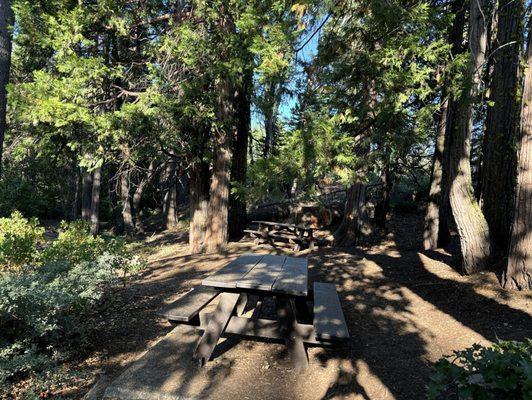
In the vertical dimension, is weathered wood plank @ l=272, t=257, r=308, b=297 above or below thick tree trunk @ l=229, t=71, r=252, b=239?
below

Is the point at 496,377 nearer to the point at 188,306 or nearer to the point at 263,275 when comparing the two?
the point at 263,275

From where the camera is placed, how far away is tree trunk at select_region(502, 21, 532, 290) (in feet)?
16.6

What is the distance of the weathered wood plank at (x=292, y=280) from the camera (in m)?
3.51

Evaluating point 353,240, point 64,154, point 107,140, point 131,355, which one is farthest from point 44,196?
point 131,355

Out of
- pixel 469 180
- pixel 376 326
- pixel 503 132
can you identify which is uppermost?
pixel 503 132

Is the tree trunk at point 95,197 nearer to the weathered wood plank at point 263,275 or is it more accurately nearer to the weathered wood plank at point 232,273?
the weathered wood plank at point 232,273

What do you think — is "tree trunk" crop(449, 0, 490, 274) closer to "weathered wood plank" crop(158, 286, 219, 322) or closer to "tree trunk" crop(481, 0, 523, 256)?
→ "tree trunk" crop(481, 0, 523, 256)

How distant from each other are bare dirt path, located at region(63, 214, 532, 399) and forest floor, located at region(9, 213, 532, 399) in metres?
0.01

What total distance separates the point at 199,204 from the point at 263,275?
7.13m

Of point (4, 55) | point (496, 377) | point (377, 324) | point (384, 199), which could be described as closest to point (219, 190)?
point (4, 55)

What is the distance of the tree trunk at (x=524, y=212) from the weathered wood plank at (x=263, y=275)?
123 inches

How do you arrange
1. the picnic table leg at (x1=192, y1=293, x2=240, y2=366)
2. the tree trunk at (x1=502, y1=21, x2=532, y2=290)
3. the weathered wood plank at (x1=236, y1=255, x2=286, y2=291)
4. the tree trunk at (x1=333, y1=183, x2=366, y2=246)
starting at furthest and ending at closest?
1. the tree trunk at (x1=333, y1=183, x2=366, y2=246)
2. the tree trunk at (x1=502, y1=21, x2=532, y2=290)
3. the picnic table leg at (x1=192, y1=293, x2=240, y2=366)
4. the weathered wood plank at (x1=236, y1=255, x2=286, y2=291)

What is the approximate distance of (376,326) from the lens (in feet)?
15.9

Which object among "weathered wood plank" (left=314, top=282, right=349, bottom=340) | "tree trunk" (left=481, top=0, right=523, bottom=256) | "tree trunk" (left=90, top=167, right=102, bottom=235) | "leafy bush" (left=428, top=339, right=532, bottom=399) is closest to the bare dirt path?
"weathered wood plank" (left=314, top=282, right=349, bottom=340)
